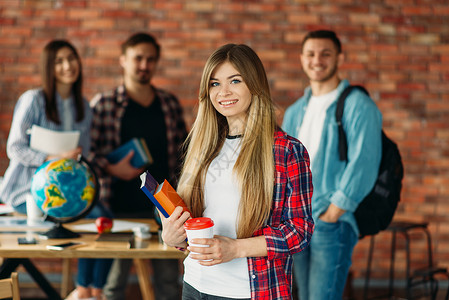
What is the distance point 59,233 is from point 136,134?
0.90m

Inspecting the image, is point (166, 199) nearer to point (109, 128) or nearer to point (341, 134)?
point (341, 134)

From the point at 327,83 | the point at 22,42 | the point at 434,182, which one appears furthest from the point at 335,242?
the point at 22,42

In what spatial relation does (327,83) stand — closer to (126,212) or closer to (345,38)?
(126,212)

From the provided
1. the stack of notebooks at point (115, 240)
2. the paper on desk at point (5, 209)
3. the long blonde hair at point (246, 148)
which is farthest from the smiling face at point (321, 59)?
the paper on desk at point (5, 209)

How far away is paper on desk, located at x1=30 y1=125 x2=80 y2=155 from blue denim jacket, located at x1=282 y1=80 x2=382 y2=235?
1299mm

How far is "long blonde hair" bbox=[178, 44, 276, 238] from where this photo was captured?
1.46m

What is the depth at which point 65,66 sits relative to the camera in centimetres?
285

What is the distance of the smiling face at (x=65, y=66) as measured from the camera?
286 cm

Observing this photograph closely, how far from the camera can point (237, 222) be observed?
58.1 inches

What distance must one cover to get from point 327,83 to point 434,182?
2.18 meters

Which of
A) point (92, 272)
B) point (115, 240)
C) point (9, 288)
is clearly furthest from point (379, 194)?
point (9, 288)

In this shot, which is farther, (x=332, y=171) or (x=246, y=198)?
(x=332, y=171)

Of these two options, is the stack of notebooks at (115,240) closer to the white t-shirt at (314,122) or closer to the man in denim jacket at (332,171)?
the man in denim jacket at (332,171)

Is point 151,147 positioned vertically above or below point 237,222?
above
